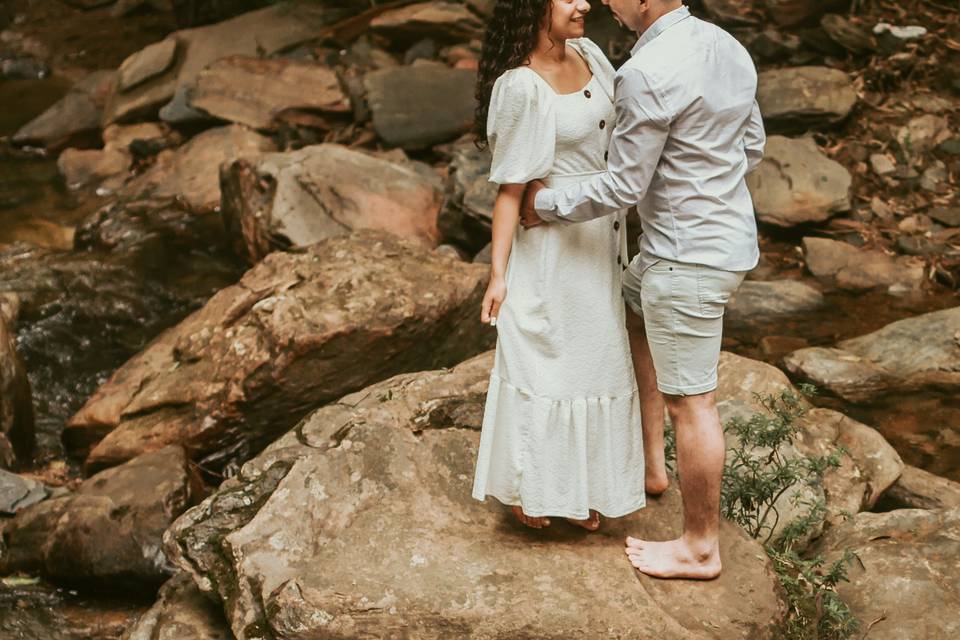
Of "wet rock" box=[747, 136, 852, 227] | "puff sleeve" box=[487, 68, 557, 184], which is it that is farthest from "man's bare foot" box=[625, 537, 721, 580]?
"wet rock" box=[747, 136, 852, 227]

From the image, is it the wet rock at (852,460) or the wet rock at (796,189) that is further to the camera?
the wet rock at (796,189)

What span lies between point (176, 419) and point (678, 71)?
3.77m

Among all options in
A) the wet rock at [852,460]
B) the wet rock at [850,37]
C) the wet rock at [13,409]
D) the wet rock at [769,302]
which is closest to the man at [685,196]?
the wet rock at [852,460]

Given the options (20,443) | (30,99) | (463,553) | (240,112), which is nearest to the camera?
(463,553)

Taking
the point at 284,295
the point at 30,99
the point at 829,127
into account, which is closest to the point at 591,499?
the point at 284,295

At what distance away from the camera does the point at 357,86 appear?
1002cm

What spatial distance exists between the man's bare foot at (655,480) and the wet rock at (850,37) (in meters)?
6.44

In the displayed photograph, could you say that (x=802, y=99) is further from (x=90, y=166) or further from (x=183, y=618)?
(x=183, y=618)

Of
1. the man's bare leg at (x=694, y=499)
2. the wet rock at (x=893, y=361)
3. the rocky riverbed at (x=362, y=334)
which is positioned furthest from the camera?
the wet rock at (x=893, y=361)

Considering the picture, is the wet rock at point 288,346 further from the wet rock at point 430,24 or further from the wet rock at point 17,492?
the wet rock at point 430,24

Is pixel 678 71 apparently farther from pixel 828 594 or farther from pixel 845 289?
pixel 845 289

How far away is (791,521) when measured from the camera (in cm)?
429

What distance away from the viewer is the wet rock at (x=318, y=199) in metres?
7.67

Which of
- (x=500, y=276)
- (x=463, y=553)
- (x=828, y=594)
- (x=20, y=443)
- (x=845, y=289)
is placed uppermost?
(x=500, y=276)
